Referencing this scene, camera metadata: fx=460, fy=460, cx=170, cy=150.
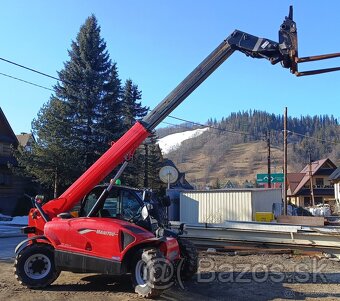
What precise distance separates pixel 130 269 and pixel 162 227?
1151 millimetres

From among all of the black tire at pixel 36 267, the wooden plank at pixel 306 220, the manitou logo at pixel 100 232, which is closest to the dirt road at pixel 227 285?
the black tire at pixel 36 267

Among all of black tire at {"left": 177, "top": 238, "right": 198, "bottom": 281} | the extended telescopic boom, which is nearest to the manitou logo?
the extended telescopic boom

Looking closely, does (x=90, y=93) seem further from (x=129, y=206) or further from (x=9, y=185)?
(x=129, y=206)

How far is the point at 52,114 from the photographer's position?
115 feet

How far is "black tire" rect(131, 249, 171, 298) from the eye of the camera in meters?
8.30

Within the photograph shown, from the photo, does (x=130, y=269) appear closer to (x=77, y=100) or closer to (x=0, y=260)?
(x=0, y=260)

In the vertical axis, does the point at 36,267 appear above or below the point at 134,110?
below

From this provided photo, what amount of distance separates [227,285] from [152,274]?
6.93 ft

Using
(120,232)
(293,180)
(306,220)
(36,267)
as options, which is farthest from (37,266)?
(293,180)

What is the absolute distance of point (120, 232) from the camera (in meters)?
8.76

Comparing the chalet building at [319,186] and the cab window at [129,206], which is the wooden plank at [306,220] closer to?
the cab window at [129,206]

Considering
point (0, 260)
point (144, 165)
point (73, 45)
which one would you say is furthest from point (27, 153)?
point (0, 260)

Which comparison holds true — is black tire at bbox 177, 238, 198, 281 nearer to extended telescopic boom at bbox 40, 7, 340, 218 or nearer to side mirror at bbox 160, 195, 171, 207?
side mirror at bbox 160, 195, 171, 207

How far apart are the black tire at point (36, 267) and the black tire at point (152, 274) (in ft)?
6.44
